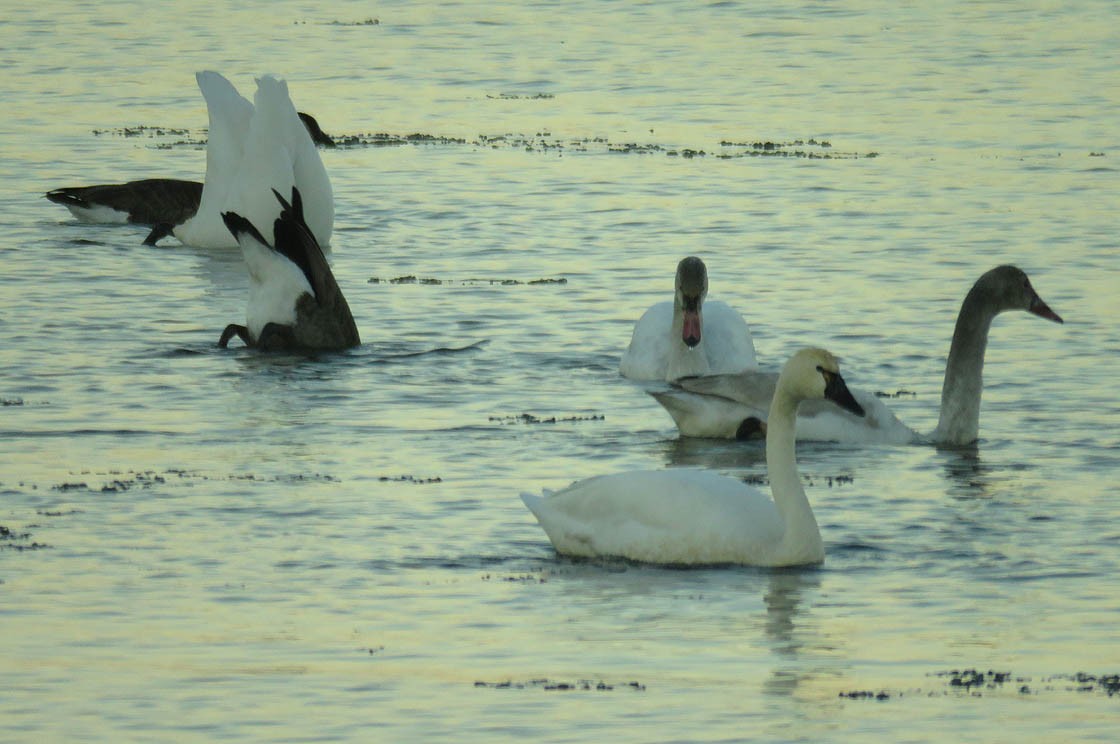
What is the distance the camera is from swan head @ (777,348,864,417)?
10320 mm

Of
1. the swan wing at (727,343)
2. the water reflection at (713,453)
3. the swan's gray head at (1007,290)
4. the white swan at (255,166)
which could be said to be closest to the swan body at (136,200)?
the white swan at (255,166)

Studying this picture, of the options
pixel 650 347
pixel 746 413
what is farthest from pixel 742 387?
pixel 650 347

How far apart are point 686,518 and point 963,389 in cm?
307

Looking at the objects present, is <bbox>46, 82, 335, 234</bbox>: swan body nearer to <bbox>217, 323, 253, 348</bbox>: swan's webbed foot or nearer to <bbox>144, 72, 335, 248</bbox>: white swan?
<bbox>144, 72, 335, 248</bbox>: white swan

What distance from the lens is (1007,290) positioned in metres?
13.1

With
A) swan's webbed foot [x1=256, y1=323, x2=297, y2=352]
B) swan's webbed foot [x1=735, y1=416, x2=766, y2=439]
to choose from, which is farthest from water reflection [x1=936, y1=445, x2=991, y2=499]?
swan's webbed foot [x1=256, y1=323, x2=297, y2=352]

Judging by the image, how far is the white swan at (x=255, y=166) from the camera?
1813 cm

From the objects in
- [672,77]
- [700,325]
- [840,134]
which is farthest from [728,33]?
[700,325]

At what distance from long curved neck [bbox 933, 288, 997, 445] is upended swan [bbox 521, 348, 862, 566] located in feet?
8.31

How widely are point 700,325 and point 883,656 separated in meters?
5.14

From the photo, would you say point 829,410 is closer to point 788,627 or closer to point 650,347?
point 650,347

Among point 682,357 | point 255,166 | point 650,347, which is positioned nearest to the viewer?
point 682,357

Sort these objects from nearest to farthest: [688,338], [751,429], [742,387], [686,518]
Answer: [686,518]
[742,387]
[751,429]
[688,338]

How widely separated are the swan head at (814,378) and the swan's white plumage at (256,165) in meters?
7.96
